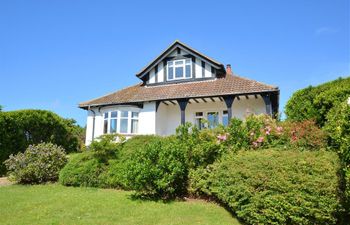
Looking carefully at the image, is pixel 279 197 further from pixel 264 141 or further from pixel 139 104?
pixel 139 104

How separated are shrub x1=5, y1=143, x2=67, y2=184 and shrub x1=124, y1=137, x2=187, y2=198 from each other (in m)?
5.83

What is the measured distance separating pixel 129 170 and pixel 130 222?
2917mm

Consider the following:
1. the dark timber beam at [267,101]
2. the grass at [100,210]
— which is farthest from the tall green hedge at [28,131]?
the dark timber beam at [267,101]

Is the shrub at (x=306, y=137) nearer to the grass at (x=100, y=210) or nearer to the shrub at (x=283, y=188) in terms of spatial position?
the shrub at (x=283, y=188)

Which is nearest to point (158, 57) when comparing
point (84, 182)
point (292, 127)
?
point (84, 182)

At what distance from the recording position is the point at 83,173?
1445 centimetres

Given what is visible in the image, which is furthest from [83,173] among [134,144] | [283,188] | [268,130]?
[283,188]

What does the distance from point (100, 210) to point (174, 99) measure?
529 inches

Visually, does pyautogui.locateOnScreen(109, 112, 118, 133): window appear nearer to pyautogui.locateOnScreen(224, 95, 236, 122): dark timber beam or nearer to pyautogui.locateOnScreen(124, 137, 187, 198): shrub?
pyautogui.locateOnScreen(224, 95, 236, 122): dark timber beam

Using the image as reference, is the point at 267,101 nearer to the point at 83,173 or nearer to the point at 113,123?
the point at 113,123

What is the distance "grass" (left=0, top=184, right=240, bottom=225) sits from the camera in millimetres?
8938

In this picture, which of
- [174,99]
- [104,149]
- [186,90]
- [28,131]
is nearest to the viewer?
[104,149]

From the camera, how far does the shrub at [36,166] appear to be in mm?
15385

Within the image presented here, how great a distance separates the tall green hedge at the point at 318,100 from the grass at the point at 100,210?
20.7 ft
